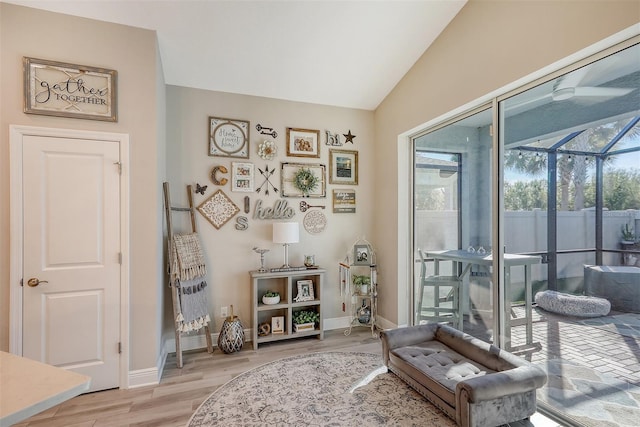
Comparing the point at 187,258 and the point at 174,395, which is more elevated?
the point at 187,258

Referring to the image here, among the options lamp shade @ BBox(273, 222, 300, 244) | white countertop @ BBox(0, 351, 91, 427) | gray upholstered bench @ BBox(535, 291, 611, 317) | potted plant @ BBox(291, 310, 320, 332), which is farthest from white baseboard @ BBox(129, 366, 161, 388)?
gray upholstered bench @ BBox(535, 291, 611, 317)

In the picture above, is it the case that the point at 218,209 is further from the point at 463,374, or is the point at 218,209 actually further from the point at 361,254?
the point at 463,374

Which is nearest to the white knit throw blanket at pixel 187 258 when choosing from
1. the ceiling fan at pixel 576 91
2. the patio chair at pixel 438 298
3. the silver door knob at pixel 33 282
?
the silver door knob at pixel 33 282

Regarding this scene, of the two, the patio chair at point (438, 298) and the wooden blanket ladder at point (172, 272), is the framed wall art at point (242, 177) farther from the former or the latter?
the patio chair at point (438, 298)

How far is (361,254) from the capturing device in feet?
12.9

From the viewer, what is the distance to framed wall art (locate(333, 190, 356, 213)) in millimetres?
3971

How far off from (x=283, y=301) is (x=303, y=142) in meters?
A: 1.95

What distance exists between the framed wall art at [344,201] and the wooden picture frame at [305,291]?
0.99 meters

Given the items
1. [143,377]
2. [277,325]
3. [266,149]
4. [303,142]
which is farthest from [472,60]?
[143,377]

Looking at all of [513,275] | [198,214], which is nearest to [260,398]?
[198,214]

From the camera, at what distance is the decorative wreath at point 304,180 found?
3.74m

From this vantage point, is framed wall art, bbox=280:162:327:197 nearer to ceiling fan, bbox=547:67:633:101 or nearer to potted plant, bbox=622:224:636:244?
ceiling fan, bbox=547:67:633:101

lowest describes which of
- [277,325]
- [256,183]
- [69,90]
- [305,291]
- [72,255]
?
[277,325]

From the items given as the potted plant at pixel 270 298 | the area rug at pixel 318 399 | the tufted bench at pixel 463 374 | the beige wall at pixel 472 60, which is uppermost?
the beige wall at pixel 472 60
